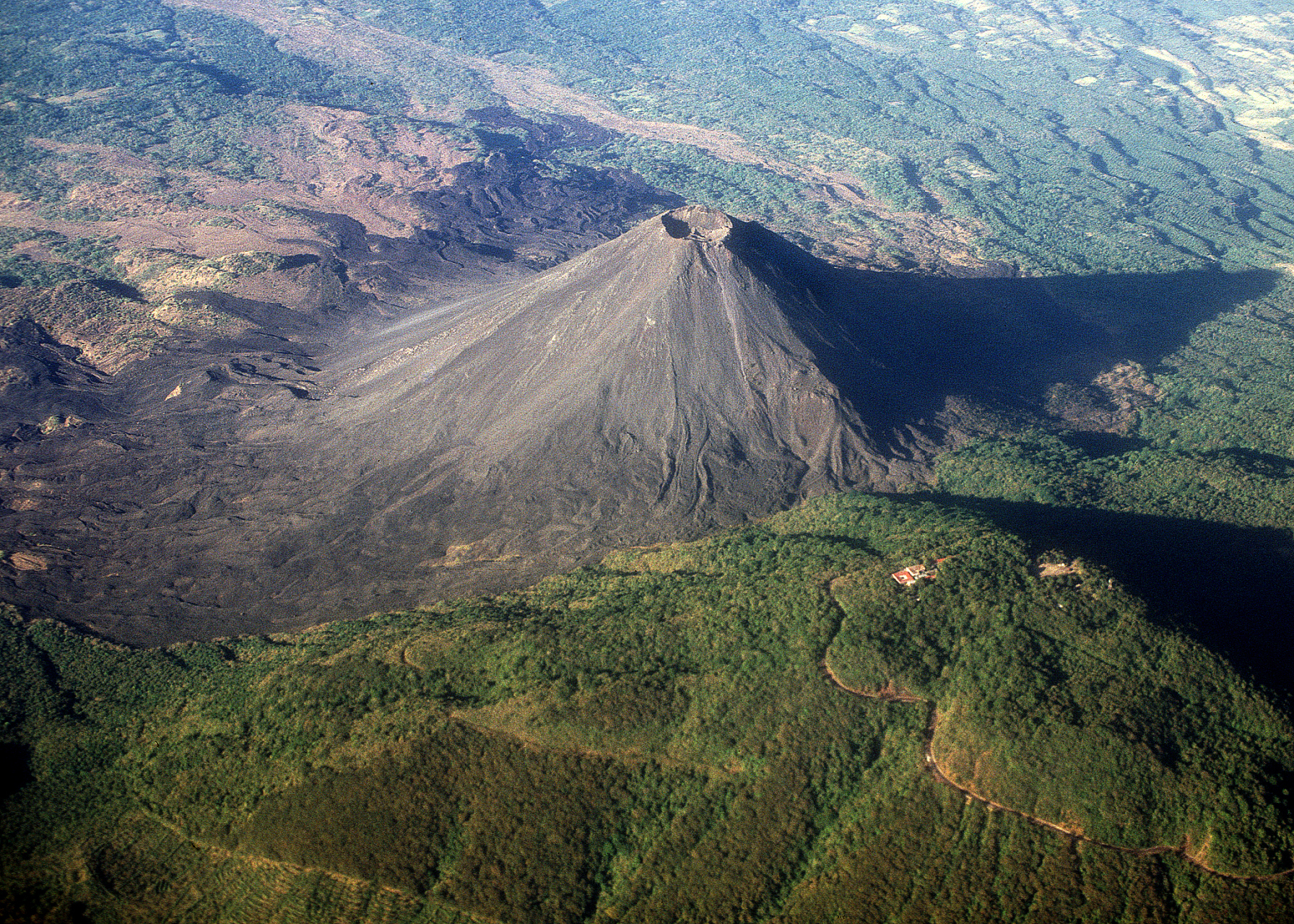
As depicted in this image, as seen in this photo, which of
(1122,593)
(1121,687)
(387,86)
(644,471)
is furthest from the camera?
(387,86)

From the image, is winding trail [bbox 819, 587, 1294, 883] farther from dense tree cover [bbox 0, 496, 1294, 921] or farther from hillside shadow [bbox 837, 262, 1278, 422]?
hillside shadow [bbox 837, 262, 1278, 422]

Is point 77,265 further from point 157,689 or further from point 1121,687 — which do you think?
point 1121,687

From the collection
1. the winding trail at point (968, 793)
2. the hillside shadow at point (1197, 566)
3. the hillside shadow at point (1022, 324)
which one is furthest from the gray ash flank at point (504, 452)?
the winding trail at point (968, 793)

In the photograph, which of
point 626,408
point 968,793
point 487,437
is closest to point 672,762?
point 968,793

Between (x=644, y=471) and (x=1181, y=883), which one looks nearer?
(x=1181, y=883)

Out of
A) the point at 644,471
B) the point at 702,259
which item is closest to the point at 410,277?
the point at 702,259

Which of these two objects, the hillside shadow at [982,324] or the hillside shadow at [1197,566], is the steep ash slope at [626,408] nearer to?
the hillside shadow at [982,324]

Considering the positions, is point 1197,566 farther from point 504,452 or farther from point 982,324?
point 504,452
